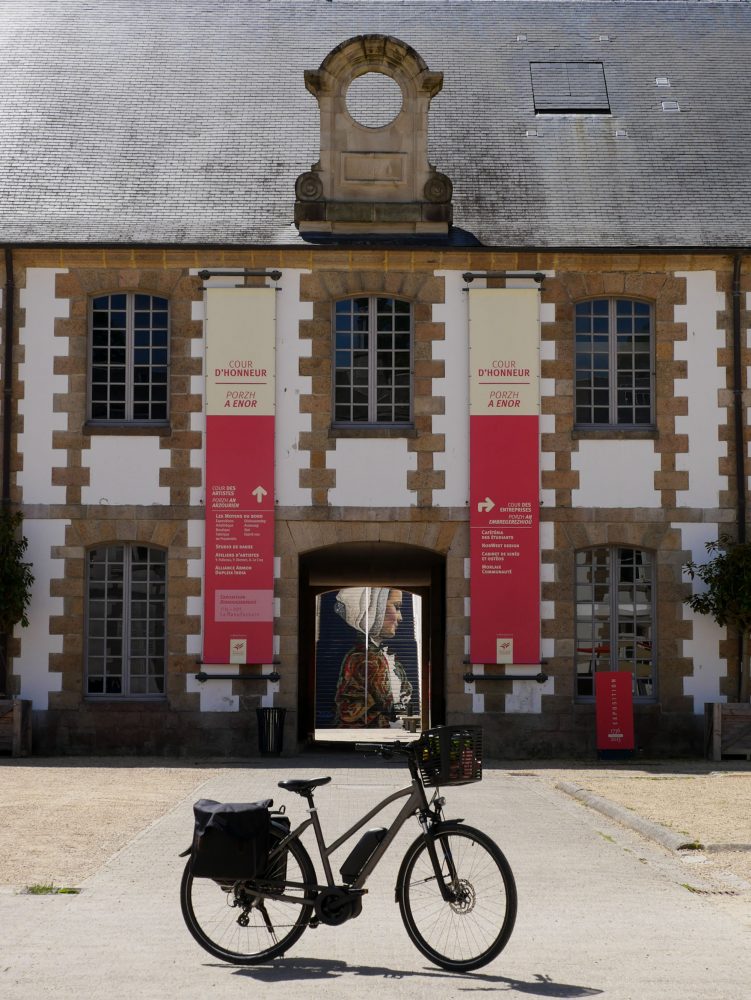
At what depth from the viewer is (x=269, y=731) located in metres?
17.3

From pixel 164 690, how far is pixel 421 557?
462 cm

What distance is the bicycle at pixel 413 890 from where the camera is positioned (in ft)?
21.2

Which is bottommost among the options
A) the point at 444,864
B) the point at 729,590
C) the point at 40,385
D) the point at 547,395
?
the point at 444,864

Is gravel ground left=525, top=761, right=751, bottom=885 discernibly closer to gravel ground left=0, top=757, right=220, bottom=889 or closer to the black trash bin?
the black trash bin

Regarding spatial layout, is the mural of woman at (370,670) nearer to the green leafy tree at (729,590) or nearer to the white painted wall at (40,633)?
the green leafy tree at (729,590)

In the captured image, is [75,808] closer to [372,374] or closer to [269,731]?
[269,731]

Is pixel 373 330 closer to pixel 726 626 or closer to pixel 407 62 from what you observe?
pixel 407 62

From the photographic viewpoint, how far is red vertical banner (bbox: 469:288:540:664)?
17719mm

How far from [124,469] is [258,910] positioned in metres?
11.7

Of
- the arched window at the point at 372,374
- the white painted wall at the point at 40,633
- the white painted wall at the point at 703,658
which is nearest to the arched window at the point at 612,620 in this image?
the white painted wall at the point at 703,658

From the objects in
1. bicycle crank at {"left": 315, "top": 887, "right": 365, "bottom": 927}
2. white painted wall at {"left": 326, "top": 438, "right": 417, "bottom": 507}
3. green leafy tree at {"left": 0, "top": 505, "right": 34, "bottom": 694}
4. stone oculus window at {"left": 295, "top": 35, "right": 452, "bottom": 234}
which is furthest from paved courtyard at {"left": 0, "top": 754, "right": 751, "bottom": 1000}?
stone oculus window at {"left": 295, "top": 35, "right": 452, "bottom": 234}

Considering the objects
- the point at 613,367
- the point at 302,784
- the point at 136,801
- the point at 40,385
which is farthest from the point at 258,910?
the point at 613,367

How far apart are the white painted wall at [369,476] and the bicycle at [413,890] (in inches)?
443

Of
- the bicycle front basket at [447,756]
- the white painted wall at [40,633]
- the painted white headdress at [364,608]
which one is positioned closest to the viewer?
the bicycle front basket at [447,756]
